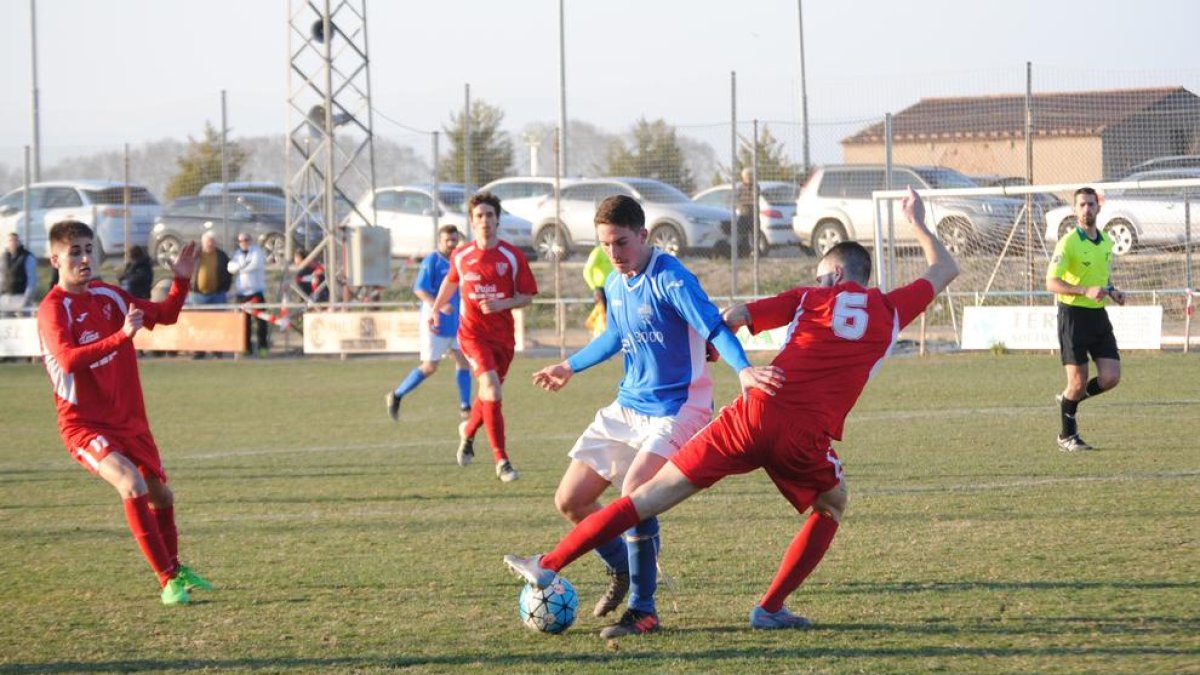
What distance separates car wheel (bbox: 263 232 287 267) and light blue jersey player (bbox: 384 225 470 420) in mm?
13324

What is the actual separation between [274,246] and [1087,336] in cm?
1924

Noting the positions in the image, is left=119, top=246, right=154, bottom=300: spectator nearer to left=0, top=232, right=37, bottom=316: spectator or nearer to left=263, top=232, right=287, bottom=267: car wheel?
left=0, top=232, right=37, bottom=316: spectator

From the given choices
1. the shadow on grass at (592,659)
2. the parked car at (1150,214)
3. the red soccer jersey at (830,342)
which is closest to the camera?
the shadow on grass at (592,659)

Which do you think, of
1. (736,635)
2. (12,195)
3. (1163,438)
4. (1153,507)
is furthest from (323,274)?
(736,635)

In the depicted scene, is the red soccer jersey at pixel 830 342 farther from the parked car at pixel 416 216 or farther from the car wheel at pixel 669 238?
the parked car at pixel 416 216

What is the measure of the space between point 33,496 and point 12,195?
1961 centimetres

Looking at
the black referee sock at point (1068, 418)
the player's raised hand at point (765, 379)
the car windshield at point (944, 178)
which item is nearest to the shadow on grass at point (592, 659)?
the player's raised hand at point (765, 379)

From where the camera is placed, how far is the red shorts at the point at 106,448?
6.53 metres

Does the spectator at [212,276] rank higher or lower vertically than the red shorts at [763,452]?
higher

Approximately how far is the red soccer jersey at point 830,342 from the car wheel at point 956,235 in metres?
15.6

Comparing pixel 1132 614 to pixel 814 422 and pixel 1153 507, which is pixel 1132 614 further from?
pixel 1153 507

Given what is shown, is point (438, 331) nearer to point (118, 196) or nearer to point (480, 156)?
point (480, 156)

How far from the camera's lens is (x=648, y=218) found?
2345 cm

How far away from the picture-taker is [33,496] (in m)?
10.0
